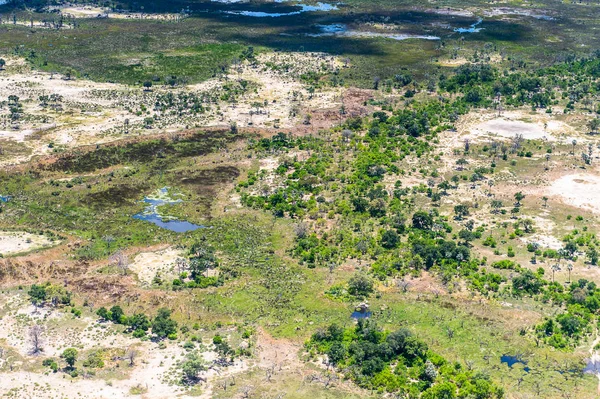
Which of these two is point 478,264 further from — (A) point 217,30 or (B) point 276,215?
(A) point 217,30

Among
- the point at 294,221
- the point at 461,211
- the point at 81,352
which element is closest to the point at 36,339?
the point at 81,352

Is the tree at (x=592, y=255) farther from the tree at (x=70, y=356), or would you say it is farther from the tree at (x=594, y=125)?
the tree at (x=70, y=356)

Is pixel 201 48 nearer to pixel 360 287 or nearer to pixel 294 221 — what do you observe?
pixel 294 221

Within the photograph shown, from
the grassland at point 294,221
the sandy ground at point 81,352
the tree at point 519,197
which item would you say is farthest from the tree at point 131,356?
the tree at point 519,197

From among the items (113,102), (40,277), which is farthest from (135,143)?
(40,277)

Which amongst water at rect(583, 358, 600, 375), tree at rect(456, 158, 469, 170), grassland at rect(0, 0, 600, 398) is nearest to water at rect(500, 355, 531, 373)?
grassland at rect(0, 0, 600, 398)

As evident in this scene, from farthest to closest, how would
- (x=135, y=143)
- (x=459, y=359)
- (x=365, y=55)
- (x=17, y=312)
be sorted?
(x=365, y=55), (x=135, y=143), (x=17, y=312), (x=459, y=359)
